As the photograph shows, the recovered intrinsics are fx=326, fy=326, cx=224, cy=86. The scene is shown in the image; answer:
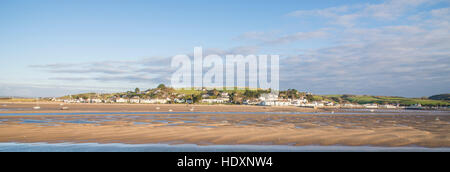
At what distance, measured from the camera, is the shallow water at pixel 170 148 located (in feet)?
44.9

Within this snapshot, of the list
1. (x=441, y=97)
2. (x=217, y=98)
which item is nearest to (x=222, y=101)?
(x=217, y=98)

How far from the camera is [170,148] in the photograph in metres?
14.5

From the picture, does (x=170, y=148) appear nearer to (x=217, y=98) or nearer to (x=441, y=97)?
(x=217, y=98)

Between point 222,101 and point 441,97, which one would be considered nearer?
point 222,101

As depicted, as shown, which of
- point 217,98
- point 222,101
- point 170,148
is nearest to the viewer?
point 170,148

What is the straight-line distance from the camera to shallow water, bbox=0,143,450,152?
13.7 metres

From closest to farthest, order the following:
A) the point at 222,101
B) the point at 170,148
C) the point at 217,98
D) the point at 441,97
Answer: the point at 170,148
the point at 222,101
the point at 217,98
the point at 441,97

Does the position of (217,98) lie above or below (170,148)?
above

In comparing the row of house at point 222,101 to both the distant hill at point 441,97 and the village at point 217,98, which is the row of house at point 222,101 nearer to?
the village at point 217,98

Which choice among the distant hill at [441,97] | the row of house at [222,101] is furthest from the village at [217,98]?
the distant hill at [441,97]
